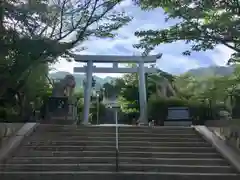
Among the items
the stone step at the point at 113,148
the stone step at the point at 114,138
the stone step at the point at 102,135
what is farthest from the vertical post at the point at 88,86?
the stone step at the point at 113,148

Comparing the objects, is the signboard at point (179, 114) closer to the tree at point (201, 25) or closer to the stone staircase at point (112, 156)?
the stone staircase at point (112, 156)

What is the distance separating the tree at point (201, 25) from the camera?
832 cm

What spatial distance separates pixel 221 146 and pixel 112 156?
3.07 meters

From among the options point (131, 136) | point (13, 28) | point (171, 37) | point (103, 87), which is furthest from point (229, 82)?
point (103, 87)

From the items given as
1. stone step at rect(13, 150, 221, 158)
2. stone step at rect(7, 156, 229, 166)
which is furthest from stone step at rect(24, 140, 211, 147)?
stone step at rect(7, 156, 229, 166)

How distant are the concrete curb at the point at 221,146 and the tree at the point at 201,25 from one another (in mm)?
2405

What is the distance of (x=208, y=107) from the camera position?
68.4 feet

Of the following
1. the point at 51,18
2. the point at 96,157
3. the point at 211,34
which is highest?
the point at 51,18

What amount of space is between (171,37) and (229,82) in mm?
7752

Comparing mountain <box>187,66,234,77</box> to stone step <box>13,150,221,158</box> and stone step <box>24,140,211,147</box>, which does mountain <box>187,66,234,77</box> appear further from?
stone step <box>13,150,221,158</box>

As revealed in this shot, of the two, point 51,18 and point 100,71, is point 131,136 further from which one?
point 100,71

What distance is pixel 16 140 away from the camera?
10.9m
